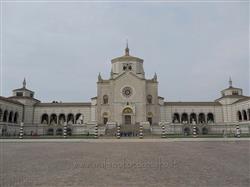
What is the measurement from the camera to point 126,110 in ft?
183

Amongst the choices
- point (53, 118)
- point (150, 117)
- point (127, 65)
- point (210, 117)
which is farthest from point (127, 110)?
point (210, 117)

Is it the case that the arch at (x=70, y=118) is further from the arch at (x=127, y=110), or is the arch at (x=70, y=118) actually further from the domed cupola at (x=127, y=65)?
the arch at (x=127, y=110)

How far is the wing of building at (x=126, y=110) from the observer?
55.0 m

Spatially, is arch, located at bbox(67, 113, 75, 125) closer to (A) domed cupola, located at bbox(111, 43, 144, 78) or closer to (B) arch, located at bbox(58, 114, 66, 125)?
(B) arch, located at bbox(58, 114, 66, 125)

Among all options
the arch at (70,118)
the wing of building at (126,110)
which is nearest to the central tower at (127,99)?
the wing of building at (126,110)

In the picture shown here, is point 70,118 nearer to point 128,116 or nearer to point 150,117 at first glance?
point 128,116

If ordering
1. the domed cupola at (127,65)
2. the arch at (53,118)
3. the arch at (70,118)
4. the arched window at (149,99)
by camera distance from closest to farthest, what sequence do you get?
the arched window at (149,99) → the domed cupola at (127,65) → the arch at (70,118) → the arch at (53,118)

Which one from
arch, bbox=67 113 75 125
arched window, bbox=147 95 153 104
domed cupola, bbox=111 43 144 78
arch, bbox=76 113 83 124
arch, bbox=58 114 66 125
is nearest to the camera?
arched window, bbox=147 95 153 104

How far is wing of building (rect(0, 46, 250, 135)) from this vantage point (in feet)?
180

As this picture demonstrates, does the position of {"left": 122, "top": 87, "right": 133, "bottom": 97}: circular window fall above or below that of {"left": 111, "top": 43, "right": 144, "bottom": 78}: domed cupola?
below

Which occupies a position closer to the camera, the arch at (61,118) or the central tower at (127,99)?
the central tower at (127,99)

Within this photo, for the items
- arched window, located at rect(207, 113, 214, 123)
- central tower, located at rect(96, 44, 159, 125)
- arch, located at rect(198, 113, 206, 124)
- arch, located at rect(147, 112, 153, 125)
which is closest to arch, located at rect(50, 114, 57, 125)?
central tower, located at rect(96, 44, 159, 125)

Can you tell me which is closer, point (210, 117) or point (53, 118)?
point (210, 117)

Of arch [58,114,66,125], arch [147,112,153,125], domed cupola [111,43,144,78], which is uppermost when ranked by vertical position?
domed cupola [111,43,144,78]
